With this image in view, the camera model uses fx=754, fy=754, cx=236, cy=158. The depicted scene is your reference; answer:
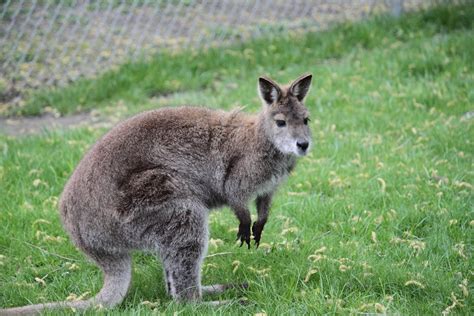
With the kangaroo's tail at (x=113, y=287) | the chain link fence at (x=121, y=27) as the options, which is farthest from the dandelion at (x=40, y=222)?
the chain link fence at (x=121, y=27)

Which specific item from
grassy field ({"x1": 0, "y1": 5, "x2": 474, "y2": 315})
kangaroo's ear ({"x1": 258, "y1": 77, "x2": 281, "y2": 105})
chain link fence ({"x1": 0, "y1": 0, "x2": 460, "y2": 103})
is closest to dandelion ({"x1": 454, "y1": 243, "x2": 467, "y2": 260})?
grassy field ({"x1": 0, "y1": 5, "x2": 474, "y2": 315})

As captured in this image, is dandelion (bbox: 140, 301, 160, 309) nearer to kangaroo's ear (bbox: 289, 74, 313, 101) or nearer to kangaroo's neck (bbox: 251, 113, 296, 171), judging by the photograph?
kangaroo's neck (bbox: 251, 113, 296, 171)

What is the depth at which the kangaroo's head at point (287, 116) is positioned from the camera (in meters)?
4.15

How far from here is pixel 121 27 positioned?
887 centimetres

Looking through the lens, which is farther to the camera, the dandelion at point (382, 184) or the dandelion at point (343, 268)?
the dandelion at point (382, 184)

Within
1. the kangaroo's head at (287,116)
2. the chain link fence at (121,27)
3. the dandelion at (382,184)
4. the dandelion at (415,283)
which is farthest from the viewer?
the chain link fence at (121,27)

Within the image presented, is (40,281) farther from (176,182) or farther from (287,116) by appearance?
(287,116)

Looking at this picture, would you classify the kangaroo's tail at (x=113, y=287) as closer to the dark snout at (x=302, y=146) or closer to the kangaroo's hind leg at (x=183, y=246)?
the kangaroo's hind leg at (x=183, y=246)

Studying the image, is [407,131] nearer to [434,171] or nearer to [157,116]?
[434,171]

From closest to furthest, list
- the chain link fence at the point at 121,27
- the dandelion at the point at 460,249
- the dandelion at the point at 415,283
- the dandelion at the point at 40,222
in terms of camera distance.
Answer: the dandelion at the point at 415,283
the dandelion at the point at 460,249
the dandelion at the point at 40,222
the chain link fence at the point at 121,27

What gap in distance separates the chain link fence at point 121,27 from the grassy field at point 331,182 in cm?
41

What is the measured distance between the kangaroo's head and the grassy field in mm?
661

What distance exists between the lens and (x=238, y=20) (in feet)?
29.9

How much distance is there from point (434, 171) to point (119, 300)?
2.52 metres
